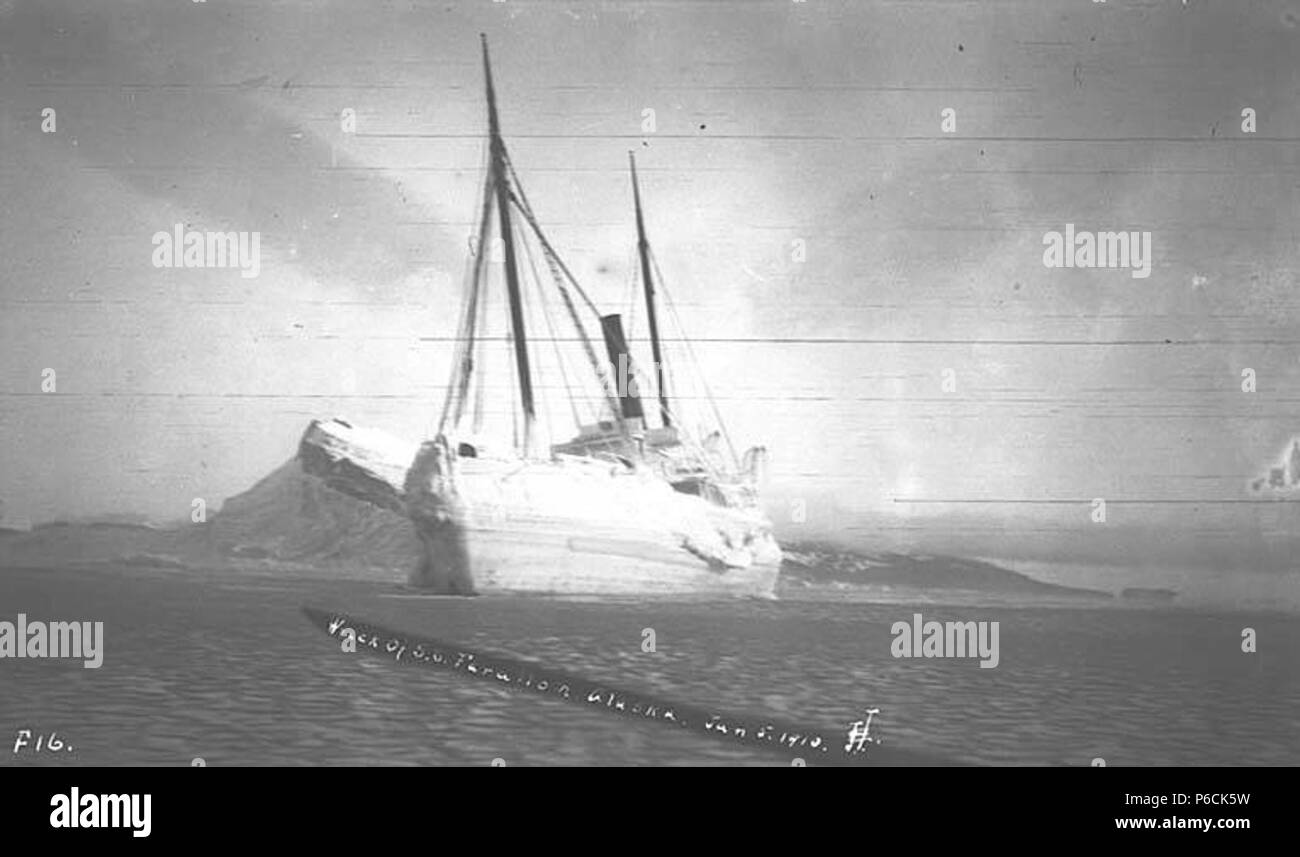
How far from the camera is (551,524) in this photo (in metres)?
4.75

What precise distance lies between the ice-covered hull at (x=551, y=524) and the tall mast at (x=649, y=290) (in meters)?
0.26

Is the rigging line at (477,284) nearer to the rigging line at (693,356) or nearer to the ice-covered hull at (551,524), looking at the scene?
the ice-covered hull at (551,524)

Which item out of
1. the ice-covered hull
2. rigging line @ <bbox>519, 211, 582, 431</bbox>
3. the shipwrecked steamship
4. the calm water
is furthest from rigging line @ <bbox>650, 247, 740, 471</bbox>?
the calm water

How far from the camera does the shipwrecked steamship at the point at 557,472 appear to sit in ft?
15.4

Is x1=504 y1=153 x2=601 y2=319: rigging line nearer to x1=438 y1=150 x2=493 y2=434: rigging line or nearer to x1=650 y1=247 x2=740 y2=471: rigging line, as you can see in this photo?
x1=438 y1=150 x2=493 y2=434: rigging line

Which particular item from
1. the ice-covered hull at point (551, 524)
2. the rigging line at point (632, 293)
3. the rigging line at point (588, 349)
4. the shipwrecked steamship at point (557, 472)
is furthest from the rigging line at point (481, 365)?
the rigging line at point (632, 293)

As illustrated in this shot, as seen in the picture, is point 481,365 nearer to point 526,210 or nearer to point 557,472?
point 557,472

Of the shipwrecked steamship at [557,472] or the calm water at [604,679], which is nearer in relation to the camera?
the calm water at [604,679]

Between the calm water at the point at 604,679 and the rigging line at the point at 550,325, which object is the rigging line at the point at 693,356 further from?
the calm water at the point at 604,679

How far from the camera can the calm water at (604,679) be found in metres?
4.16

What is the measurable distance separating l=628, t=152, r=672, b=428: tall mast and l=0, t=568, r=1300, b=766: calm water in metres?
0.73

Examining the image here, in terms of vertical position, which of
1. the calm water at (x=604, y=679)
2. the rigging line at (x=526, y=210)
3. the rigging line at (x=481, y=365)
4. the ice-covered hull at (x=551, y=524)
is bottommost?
the calm water at (x=604, y=679)

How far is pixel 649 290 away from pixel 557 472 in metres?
0.74

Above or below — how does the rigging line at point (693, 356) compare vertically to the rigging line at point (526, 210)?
below
